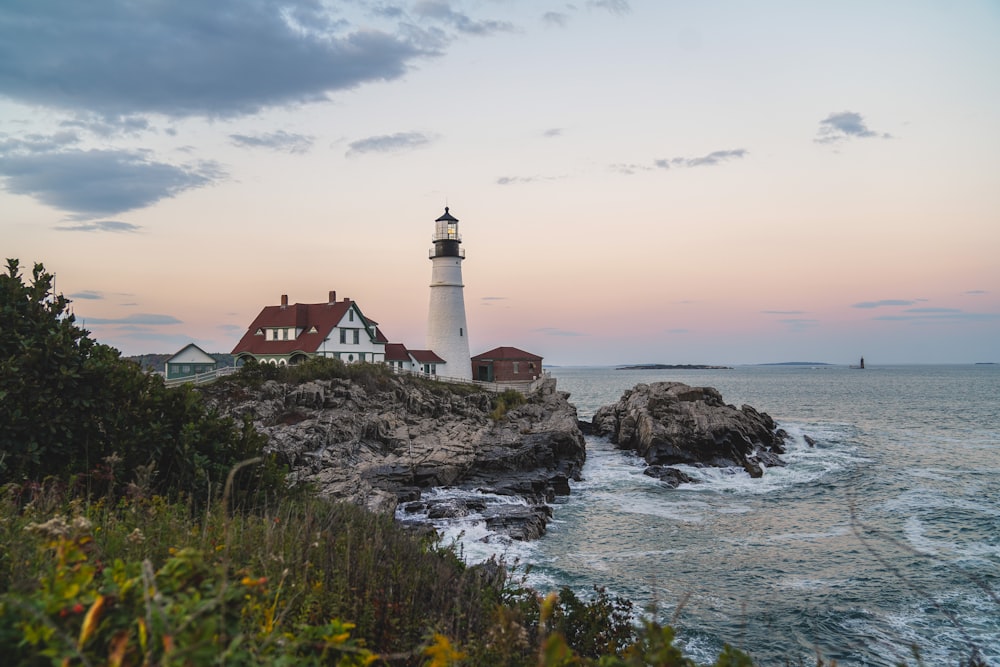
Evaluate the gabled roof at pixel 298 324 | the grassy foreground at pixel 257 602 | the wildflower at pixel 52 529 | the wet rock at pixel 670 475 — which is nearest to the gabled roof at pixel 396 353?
the gabled roof at pixel 298 324

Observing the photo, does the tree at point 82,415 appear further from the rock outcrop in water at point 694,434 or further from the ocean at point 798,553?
the rock outcrop in water at point 694,434

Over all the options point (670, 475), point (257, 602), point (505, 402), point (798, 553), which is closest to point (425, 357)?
point (505, 402)

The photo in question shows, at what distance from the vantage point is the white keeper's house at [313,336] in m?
48.9

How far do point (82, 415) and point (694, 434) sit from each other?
101 ft

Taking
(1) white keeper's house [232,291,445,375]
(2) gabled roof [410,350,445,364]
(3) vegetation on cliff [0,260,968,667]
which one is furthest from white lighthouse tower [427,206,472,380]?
(3) vegetation on cliff [0,260,968,667]

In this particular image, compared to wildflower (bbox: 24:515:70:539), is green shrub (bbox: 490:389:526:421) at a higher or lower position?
lower

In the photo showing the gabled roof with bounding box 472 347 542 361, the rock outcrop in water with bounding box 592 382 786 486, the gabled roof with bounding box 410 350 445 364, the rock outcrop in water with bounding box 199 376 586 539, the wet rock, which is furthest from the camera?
the gabled roof with bounding box 472 347 542 361

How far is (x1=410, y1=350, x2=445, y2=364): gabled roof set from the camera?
56.2 m

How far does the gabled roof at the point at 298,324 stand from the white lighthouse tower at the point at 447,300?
677 centimetres

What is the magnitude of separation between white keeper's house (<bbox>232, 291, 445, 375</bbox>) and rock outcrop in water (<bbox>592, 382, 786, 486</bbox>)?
19288 mm

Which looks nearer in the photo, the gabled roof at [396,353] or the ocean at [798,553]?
the ocean at [798,553]

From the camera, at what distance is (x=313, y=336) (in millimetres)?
49000

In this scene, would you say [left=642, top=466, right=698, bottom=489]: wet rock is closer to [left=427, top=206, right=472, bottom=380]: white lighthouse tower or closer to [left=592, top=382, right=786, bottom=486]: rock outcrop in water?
[left=592, top=382, right=786, bottom=486]: rock outcrop in water

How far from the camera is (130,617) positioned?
3139 millimetres
